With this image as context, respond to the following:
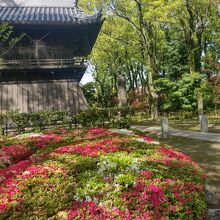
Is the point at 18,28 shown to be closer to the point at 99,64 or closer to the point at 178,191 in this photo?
the point at 178,191

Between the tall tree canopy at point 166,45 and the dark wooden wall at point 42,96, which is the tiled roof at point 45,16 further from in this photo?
the tall tree canopy at point 166,45

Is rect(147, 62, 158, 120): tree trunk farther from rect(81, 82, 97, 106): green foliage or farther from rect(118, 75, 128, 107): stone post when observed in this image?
rect(81, 82, 97, 106): green foliage

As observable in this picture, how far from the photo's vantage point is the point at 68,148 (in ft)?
24.4

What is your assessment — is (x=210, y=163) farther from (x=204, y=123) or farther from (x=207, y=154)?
(x=204, y=123)

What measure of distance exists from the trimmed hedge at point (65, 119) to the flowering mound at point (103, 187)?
8.10 metres

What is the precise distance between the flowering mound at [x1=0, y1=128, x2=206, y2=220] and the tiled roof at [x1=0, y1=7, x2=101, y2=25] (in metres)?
15.3

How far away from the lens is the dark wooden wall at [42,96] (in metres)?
18.9

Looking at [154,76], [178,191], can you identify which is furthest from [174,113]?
[178,191]

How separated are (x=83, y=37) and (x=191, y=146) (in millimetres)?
13022

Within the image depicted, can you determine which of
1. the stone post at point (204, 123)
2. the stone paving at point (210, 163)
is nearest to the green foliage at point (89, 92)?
the stone post at point (204, 123)

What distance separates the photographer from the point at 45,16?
2184 cm

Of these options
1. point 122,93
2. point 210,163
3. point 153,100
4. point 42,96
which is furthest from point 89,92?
point 210,163

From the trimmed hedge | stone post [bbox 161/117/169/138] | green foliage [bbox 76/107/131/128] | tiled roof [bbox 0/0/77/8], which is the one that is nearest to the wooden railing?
the trimmed hedge

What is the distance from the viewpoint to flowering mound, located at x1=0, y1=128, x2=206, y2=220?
431cm
